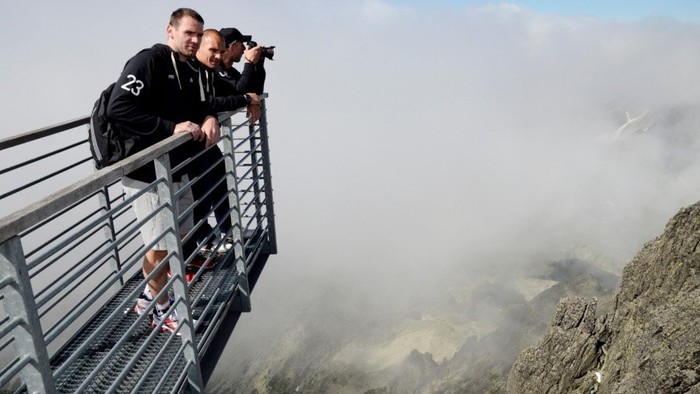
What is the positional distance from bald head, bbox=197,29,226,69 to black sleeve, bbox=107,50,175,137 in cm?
95

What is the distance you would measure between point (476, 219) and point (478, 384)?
13087cm

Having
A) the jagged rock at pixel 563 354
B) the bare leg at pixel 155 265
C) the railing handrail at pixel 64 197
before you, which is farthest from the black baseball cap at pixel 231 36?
the jagged rock at pixel 563 354

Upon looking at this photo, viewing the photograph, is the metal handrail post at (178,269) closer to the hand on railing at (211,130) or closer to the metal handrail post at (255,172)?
the hand on railing at (211,130)

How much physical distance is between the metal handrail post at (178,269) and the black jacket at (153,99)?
1.96ft

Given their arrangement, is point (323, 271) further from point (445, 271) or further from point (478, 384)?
point (478, 384)

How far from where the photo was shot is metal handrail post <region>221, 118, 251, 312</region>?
188 inches

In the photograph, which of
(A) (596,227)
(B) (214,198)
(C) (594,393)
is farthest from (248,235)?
(A) (596,227)

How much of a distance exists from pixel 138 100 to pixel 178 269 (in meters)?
1.38

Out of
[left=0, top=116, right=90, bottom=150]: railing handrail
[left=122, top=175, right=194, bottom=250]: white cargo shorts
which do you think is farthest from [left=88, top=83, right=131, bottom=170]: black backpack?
[left=0, top=116, right=90, bottom=150]: railing handrail

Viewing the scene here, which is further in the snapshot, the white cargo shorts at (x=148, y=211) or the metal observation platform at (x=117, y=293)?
the white cargo shorts at (x=148, y=211)

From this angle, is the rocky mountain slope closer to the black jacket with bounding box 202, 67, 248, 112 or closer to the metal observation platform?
the metal observation platform

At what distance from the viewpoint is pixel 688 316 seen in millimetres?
11297

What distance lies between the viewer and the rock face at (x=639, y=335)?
1087 cm

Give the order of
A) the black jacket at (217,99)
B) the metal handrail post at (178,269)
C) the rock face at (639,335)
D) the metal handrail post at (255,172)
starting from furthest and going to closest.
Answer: the rock face at (639,335), the metal handrail post at (255,172), the black jacket at (217,99), the metal handrail post at (178,269)
